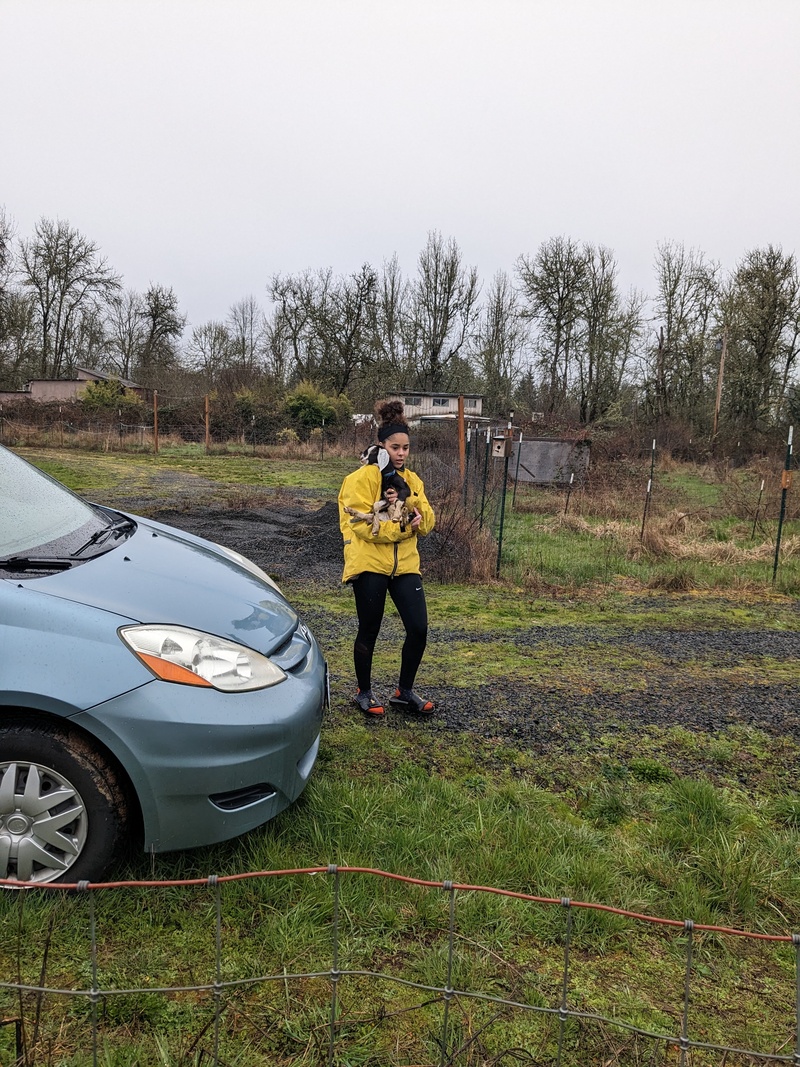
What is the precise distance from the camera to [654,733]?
14.0ft

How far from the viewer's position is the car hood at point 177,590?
2.52m

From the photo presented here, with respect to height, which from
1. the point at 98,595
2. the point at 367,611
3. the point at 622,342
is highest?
the point at 622,342

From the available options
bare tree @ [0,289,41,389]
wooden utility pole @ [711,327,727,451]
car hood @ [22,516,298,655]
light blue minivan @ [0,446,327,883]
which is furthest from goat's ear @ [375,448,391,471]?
bare tree @ [0,289,41,389]

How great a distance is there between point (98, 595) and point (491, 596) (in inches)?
247

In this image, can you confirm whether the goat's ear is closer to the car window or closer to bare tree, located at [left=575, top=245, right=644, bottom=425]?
the car window

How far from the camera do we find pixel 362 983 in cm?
217

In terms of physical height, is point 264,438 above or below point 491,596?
above

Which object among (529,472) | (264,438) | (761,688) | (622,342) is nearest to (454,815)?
(761,688)

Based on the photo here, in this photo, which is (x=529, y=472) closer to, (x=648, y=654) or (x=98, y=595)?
(x=648, y=654)

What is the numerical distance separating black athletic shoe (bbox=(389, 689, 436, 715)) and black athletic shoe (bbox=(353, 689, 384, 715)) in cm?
11

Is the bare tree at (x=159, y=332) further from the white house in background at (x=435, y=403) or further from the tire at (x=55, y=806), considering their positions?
the tire at (x=55, y=806)

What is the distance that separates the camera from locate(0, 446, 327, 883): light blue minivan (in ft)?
7.47

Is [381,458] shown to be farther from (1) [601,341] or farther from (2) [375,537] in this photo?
(1) [601,341]

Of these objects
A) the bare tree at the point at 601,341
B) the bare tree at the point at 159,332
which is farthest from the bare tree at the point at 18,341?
the bare tree at the point at 601,341
